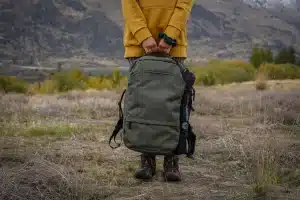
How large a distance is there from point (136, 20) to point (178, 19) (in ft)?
1.14

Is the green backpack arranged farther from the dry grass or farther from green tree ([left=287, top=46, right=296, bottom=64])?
green tree ([left=287, top=46, right=296, bottom=64])

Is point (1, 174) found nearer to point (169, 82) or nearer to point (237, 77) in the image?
point (169, 82)

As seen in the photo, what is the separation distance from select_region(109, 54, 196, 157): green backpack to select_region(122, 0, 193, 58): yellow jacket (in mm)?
252

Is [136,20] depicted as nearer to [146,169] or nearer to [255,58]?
[146,169]

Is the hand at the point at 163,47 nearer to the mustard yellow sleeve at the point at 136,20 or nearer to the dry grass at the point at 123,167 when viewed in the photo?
the mustard yellow sleeve at the point at 136,20

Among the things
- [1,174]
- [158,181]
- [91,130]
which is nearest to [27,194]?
[1,174]

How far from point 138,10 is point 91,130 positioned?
3.19 m

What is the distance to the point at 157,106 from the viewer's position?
3283mm

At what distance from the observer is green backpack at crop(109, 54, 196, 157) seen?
10.8ft

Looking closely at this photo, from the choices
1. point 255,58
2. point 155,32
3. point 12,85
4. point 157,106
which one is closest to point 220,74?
point 255,58

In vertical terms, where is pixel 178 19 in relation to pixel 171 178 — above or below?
above

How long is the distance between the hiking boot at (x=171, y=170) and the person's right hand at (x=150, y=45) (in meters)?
0.91

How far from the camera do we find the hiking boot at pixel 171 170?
3.56 meters

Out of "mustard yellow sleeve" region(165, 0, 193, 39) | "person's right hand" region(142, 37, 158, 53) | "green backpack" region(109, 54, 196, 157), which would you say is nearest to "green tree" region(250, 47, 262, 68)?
"mustard yellow sleeve" region(165, 0, 193, 39)
